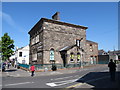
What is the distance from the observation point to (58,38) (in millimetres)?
24875

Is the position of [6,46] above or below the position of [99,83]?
above

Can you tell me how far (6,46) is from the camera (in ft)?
67.8

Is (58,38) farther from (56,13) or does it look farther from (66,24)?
(56,13)

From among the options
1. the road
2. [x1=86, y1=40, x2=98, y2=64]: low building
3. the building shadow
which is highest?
[x1=86, y1=40, x2=98, y2=64]: low building

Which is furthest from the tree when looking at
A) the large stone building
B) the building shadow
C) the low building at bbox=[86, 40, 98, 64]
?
the low building at bbox=[86, 40, 98, 64]

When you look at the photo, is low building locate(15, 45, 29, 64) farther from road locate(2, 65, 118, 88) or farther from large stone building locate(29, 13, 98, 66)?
road locate(2, 65, 118, 88)

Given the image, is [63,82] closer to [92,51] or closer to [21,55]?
[92,51]

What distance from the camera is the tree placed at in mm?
20336

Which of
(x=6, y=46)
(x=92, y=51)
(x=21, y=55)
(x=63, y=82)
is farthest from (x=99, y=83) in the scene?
(x=21, y=55)

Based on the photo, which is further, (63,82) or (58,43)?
(58,43)

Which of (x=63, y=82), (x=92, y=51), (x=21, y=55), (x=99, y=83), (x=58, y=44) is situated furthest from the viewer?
(x=21, y=55)

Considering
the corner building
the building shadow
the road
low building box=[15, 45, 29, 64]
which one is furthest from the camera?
low building box=[15, 45, 29, 64]

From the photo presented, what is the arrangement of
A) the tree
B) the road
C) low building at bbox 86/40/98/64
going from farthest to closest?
low building at bbox 86/40/98/64 → the tree → the road

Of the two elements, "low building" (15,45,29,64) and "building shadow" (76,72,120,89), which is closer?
"building shadow" (76,72,120,89)
